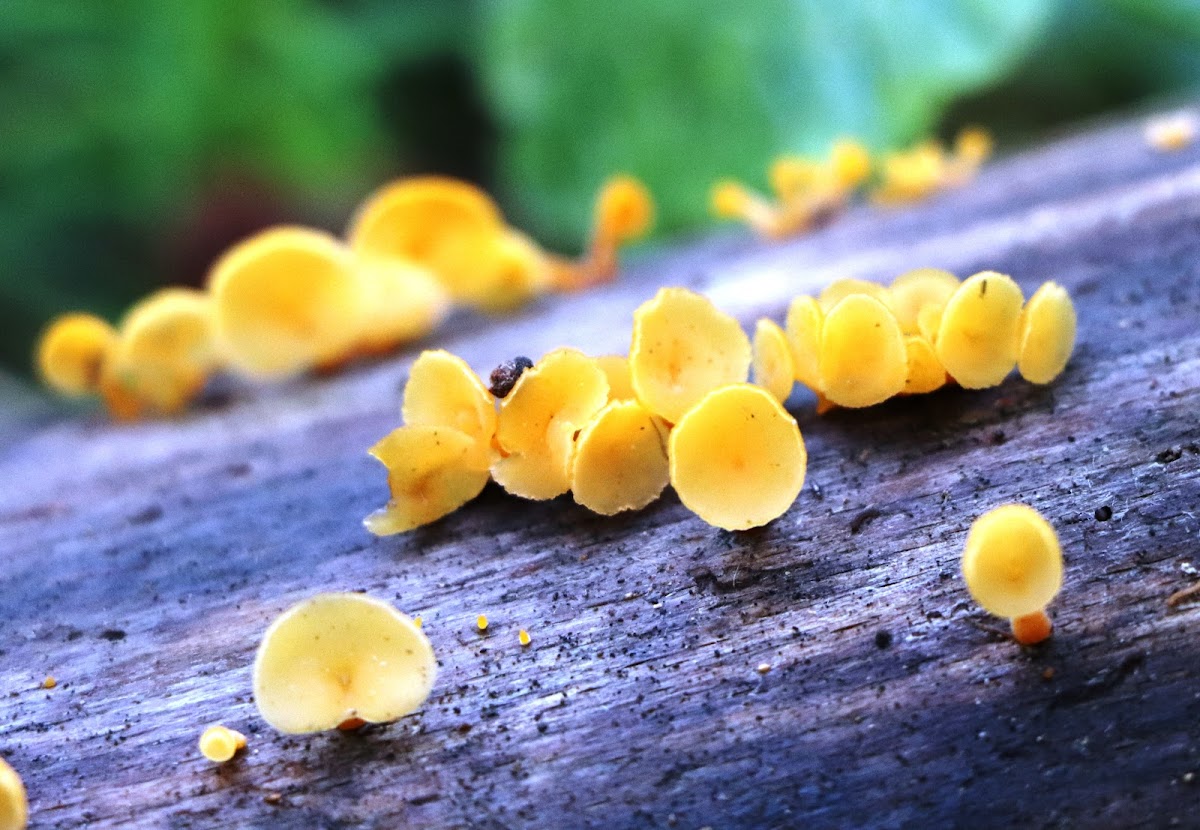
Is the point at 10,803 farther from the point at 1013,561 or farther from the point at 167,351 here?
the point at 167,351

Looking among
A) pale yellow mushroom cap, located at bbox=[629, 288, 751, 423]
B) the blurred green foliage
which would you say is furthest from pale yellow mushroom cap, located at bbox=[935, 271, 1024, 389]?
the blurred green foliage

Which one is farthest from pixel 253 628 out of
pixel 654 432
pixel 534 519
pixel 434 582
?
pixel 654 432

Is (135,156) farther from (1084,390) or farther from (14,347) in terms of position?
(1084,390)

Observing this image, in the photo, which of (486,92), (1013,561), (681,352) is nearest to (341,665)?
(681,352)

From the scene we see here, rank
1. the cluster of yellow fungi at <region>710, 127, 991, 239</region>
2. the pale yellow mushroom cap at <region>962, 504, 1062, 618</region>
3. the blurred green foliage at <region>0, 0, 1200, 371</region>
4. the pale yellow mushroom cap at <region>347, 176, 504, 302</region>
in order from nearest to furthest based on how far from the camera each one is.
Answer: the pale yellow mushroom cap at <region>962, 504, 1062, 618</region>
the pale yellow mushroom cap at <region>347, 176, 504, 302</region>
the cluster of yellow fungi at <region>710, 127, 991, 239</region>
the blurred green foliage at <region>0, 0, 1200, 371</region>

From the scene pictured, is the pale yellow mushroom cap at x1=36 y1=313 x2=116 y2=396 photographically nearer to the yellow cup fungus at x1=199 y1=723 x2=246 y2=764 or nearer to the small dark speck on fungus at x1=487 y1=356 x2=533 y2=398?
the small dark speck on fungus at x1=487 y1=356 x2=533 y2=398

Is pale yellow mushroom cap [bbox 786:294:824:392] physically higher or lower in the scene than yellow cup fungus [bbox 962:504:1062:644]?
higher

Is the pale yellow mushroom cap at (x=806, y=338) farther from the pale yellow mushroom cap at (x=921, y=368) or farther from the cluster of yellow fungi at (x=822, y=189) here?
the cluster of yellow fungi at (x=822, y=189)
